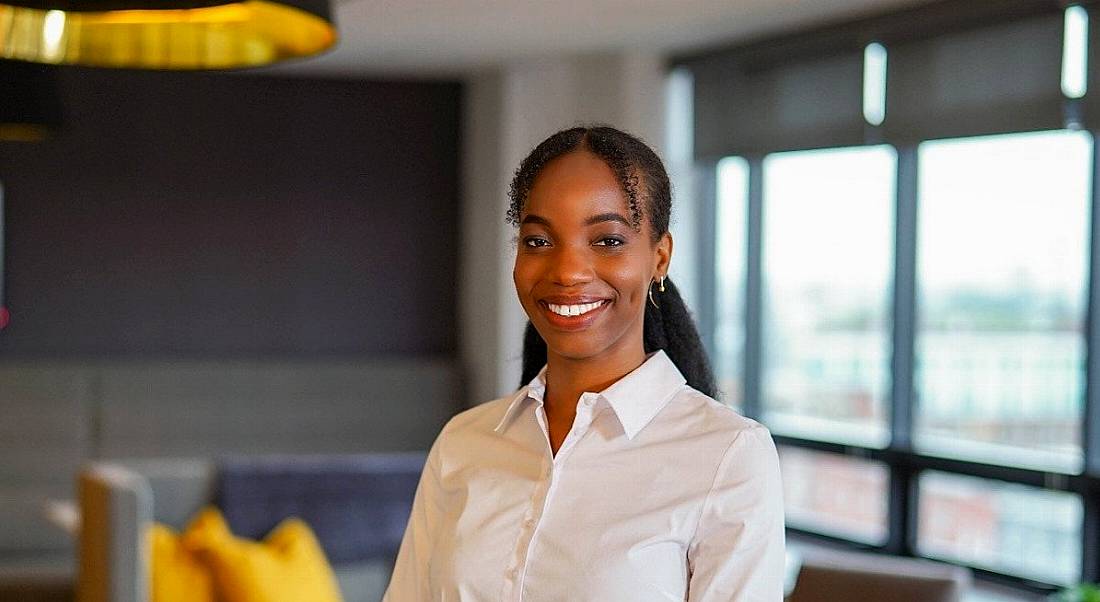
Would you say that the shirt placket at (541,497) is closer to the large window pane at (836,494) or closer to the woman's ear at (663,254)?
the woman's ear at (663,254)

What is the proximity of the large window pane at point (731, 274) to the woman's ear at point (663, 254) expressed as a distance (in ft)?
13.4

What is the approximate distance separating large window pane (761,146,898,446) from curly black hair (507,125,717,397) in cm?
345

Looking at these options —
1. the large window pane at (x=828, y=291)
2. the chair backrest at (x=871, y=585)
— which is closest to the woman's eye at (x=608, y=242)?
A: the chair backrest at (x=871, y=585)

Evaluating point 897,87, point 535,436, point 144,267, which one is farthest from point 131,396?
point 535,436

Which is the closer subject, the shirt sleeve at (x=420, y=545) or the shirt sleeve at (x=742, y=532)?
the shirt sleeve at (x=742, y=532)

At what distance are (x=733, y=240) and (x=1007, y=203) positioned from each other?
4.42ft

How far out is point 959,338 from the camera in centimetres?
452

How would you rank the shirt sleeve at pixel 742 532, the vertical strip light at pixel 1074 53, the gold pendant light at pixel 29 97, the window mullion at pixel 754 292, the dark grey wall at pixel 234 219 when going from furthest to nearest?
the dark grey wall at pixel 234 219 < the window mullion at pixel 754 292 < the vertical strip light at pixel 1074 53 < the gold pendant light at pixel 29 97 < the shirt sleeve at pixel 742 532

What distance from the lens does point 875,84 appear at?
4.63 metres

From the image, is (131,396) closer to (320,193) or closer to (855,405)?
(320,193)

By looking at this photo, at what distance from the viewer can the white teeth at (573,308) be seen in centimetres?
123

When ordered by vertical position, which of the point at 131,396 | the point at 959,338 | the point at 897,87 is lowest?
the point at 131,396

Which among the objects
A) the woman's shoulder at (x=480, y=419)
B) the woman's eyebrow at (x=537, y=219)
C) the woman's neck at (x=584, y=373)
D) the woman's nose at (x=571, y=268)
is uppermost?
the woman's eyebrow at (x=537, y=219)

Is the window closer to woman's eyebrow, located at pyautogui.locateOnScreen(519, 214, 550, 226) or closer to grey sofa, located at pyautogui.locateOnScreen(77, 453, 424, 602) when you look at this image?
grey sofa, located at pyautogui.locateOnScreen(77, 453, 424, 602)
